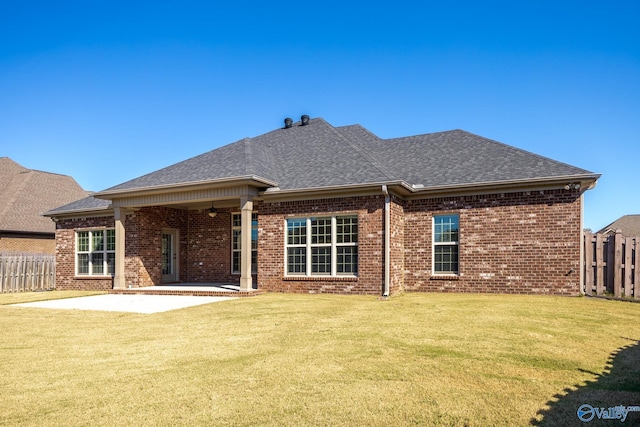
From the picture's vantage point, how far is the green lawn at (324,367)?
4430 mm

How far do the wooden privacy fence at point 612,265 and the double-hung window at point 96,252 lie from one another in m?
17.2

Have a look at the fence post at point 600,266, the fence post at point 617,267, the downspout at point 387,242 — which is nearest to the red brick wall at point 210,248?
the downspout at point 387,242

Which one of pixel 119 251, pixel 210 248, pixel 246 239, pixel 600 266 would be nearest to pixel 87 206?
pixel 119 251

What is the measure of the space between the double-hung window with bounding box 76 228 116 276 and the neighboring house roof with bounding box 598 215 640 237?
3575 centimetres

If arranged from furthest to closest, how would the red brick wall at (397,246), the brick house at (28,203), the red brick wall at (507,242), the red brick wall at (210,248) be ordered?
the brick house at (28,203) < the red brick wall at (210,248) < the red brick wall at (397,246) < the red brick wall at (507,242)

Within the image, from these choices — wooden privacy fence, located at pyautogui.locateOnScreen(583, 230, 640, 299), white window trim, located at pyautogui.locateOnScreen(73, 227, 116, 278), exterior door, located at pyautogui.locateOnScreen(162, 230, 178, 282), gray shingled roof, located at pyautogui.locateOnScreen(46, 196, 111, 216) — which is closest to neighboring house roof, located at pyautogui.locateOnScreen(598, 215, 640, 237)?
wooden privacy fence, located at pyautogui.locateOnScreen(583, 230, 640, 299)

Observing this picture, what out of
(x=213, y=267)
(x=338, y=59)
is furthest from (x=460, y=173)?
(x=213, y=267)

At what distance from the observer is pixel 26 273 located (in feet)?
67.4

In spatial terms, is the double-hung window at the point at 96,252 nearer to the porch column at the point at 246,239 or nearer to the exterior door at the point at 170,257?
the exterior door at the point at 170,257

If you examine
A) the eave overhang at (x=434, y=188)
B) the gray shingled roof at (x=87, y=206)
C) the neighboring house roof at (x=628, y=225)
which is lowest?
the neighboring house roof at (x=628, y=225)

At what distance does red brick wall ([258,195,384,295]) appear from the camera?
13953mm

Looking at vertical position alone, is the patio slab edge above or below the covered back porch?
below

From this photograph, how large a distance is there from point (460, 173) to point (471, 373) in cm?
1055

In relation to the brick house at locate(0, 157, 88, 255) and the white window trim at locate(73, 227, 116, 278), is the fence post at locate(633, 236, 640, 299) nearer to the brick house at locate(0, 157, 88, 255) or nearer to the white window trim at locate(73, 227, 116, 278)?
the white window trim at locate(73, 227, 116, 278)
